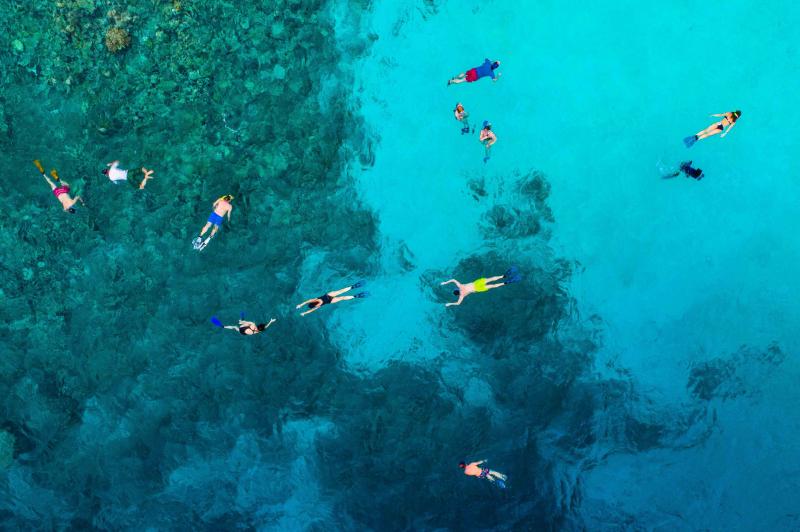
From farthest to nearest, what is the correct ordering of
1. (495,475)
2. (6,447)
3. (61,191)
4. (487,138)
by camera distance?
(495,475) < (6,447) < (487,138) < (61,191)

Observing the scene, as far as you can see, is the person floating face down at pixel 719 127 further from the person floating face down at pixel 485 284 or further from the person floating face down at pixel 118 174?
the person floating face down at pixel 118 174

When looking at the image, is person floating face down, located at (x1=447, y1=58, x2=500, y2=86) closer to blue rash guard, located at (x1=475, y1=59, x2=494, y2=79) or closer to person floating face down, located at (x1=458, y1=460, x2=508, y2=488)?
blue rash guard, located at (x1=475, y1=59, x2=494, y2=79)

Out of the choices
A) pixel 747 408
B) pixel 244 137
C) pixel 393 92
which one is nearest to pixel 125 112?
pixel 244 137

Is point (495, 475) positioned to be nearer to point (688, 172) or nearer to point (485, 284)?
point (485, 284)

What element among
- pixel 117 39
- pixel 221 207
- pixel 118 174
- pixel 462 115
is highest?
pixel 117 39

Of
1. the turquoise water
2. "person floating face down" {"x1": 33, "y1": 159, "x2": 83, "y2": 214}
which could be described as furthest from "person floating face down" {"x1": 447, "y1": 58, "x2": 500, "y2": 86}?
"person floating face down" {"x1": 33, "y1": 159, "x2": 83, "y2": 214}

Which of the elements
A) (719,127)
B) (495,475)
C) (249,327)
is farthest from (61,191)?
(719,127)
